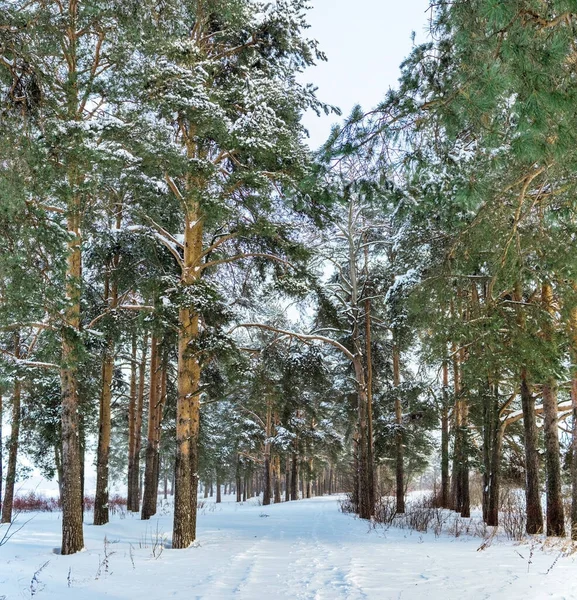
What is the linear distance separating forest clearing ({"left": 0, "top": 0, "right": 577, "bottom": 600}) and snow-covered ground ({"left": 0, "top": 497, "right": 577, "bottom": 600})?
0.07 metres

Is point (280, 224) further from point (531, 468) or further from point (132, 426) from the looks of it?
point (132, 426)

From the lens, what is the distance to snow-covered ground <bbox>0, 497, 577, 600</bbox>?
5102 millimetres

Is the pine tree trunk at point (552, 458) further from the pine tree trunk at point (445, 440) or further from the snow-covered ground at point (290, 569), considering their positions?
the pine tree trunk at point (445, 440)

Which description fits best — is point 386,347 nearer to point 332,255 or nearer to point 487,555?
point 332,255

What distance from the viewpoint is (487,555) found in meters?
7.26

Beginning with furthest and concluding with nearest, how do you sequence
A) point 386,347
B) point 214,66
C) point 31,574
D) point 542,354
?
point 386,347
point 214,66
point 542,354
point 31,574

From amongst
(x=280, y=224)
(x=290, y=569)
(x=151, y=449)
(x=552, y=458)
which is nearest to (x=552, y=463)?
(x=552, y=458)

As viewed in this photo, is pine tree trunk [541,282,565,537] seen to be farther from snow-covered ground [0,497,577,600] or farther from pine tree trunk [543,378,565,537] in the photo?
snow-covered ground [0,497,577,600]

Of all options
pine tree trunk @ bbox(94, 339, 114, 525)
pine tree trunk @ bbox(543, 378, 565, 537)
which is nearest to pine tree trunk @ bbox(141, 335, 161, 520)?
pine tree trunk @ bbox(94, 339, 114, 525)

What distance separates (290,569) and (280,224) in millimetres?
6048

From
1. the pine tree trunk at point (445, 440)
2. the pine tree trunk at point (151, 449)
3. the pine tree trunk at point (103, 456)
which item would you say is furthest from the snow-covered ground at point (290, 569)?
the pine tree trunk at point (445, 440)

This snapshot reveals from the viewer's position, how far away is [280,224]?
9.55 metres

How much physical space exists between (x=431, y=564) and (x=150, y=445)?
10.5 meters

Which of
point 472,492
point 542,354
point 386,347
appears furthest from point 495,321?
point 472,492
